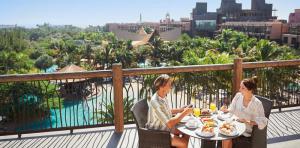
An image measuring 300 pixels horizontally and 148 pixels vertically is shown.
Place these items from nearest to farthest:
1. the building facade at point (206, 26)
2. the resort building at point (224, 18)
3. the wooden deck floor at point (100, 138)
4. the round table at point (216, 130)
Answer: the round table at point (216, 130) → the wooden deck floor at point (100, 138) → the building facade at point (206, 26) → the resort building at point (224, 18)

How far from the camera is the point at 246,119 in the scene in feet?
12.5

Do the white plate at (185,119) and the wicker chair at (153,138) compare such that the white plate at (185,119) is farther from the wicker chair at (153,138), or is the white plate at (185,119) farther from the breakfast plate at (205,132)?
the wicker chair at (153,138)

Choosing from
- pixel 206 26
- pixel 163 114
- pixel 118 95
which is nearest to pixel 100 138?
pixel 118 95

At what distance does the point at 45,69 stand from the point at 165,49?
24733 millimetres

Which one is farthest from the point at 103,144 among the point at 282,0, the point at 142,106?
the point at 282,0

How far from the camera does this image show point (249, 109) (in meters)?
3.82

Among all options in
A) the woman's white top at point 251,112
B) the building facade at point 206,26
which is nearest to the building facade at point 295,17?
the building facade at point 206,26

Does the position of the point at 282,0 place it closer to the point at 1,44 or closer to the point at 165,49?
the point at 165,49

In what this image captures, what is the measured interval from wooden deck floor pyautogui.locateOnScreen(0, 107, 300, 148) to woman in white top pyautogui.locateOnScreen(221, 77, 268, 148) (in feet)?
3.92

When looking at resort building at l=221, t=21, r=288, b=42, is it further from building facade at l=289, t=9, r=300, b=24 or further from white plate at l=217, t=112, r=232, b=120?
white plate at l=217, t=112, r=232, b=120

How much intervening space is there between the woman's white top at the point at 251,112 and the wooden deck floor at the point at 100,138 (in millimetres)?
1187

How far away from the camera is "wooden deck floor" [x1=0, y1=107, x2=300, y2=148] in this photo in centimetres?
494

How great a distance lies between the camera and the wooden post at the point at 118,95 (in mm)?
5184

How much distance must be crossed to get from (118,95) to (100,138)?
2.84ft
